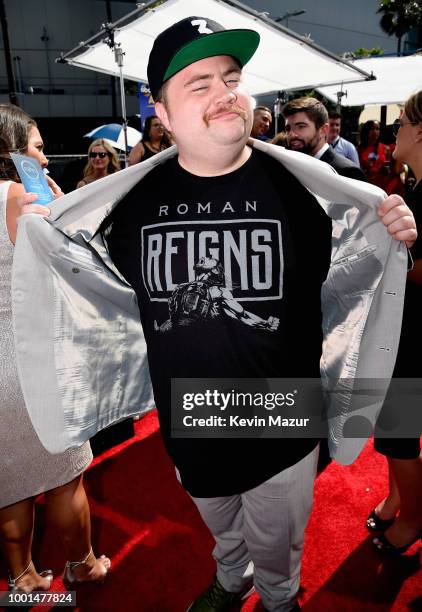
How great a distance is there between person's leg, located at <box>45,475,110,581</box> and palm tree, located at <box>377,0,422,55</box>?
1529 inches

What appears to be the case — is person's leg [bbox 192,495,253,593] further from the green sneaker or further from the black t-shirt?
the black t-shirt

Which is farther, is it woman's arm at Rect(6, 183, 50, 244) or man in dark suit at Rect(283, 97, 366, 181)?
man in dark suit at Rect(283, 97, 366, 181)

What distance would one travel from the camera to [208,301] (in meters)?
1.36

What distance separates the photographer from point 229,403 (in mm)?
1445

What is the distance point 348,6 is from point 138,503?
43.6 metres

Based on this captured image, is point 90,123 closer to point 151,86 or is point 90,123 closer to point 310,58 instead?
point 310,58

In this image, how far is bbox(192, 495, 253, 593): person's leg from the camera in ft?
5.39

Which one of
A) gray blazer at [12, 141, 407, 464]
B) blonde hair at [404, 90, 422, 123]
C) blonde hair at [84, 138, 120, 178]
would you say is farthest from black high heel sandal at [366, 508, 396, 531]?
blonde hair at [84, 138, 120, 178]

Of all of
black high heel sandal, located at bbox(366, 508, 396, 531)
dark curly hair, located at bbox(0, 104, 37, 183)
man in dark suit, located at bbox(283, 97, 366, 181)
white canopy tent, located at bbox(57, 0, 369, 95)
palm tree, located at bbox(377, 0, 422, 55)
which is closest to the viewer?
dark curly hair, located at bbox(0, 104, 37, 183)

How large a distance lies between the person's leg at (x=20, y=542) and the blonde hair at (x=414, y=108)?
7.42ft

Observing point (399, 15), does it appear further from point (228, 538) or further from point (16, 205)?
point (228, 538)

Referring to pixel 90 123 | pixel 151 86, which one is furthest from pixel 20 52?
pixel 151 86

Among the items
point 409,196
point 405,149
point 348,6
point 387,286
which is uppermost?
point 348,6
